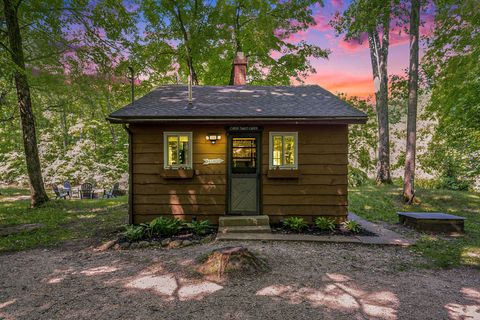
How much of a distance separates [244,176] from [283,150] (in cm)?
127

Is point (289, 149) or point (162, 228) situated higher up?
point (289, 149)

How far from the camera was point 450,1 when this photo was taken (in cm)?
923

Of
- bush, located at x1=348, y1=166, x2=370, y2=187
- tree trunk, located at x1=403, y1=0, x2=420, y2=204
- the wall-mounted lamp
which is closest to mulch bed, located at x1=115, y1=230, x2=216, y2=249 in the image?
the wall-mounted lamp

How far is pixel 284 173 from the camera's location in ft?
22.1

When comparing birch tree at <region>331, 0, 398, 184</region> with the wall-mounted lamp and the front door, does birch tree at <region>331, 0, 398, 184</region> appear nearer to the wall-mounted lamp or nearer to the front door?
the front door

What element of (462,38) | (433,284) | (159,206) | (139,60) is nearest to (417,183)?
(462,38)

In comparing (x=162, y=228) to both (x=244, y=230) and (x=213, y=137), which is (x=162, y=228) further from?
(x=213, y=137)

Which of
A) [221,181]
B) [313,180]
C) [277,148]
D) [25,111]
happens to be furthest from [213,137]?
[25,111]

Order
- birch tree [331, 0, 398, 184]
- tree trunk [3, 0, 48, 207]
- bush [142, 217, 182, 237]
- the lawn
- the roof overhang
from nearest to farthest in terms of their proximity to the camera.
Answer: the lawn
bush [142, 217, 182, 237]
the roof overhang
tree trunk [3, 0, 48, 207]
birch tree [331, 0, 398, 184]

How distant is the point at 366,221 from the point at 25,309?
7.65 metres

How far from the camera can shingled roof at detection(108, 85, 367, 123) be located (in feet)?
21.1

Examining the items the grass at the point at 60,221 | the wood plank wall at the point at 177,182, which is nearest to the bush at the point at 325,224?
the wood plank wall at the point at 177,182

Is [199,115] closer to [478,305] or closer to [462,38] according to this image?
[478,305]

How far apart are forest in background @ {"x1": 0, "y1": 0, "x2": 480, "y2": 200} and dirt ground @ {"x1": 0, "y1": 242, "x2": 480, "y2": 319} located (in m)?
5.76
